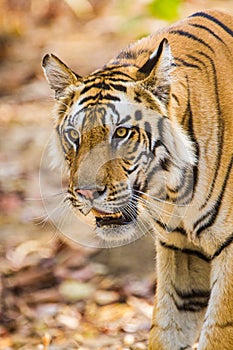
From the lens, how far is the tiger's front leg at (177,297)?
432cm

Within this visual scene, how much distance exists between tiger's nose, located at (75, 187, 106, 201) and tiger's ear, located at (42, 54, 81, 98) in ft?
1.66

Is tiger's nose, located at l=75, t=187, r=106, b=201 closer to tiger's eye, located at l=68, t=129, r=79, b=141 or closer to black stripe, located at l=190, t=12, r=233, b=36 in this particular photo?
tiger's eye, located at l=68, t=129, r=79, b=141

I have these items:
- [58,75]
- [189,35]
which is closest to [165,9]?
[189,35]

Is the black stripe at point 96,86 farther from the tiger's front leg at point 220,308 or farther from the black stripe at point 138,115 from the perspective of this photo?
the tiger's front leg at point 220,308

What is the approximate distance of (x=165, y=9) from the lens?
6410 mm

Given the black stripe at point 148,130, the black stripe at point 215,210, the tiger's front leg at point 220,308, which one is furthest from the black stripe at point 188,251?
the black stripe at point 148,130

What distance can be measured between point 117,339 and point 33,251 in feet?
3.95

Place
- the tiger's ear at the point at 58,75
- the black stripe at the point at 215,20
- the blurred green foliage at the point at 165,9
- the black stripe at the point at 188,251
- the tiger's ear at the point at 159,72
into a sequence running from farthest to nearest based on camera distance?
the blurred green foliage at the point at 165,9
the black stripe at the point at 188,251
the black stripe at the point at 215,20
the tiger's ear at the point at 58,75
the tiger's ear at the point at 159,72

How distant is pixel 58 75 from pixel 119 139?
45 centimetres

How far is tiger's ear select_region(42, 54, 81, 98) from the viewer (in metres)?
3.75

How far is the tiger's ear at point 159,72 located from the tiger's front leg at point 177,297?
98 centimetres

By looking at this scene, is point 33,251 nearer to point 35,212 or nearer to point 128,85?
point 35,212

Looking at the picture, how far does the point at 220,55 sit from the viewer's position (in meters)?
3.90

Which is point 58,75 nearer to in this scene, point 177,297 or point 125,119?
point 125,119
